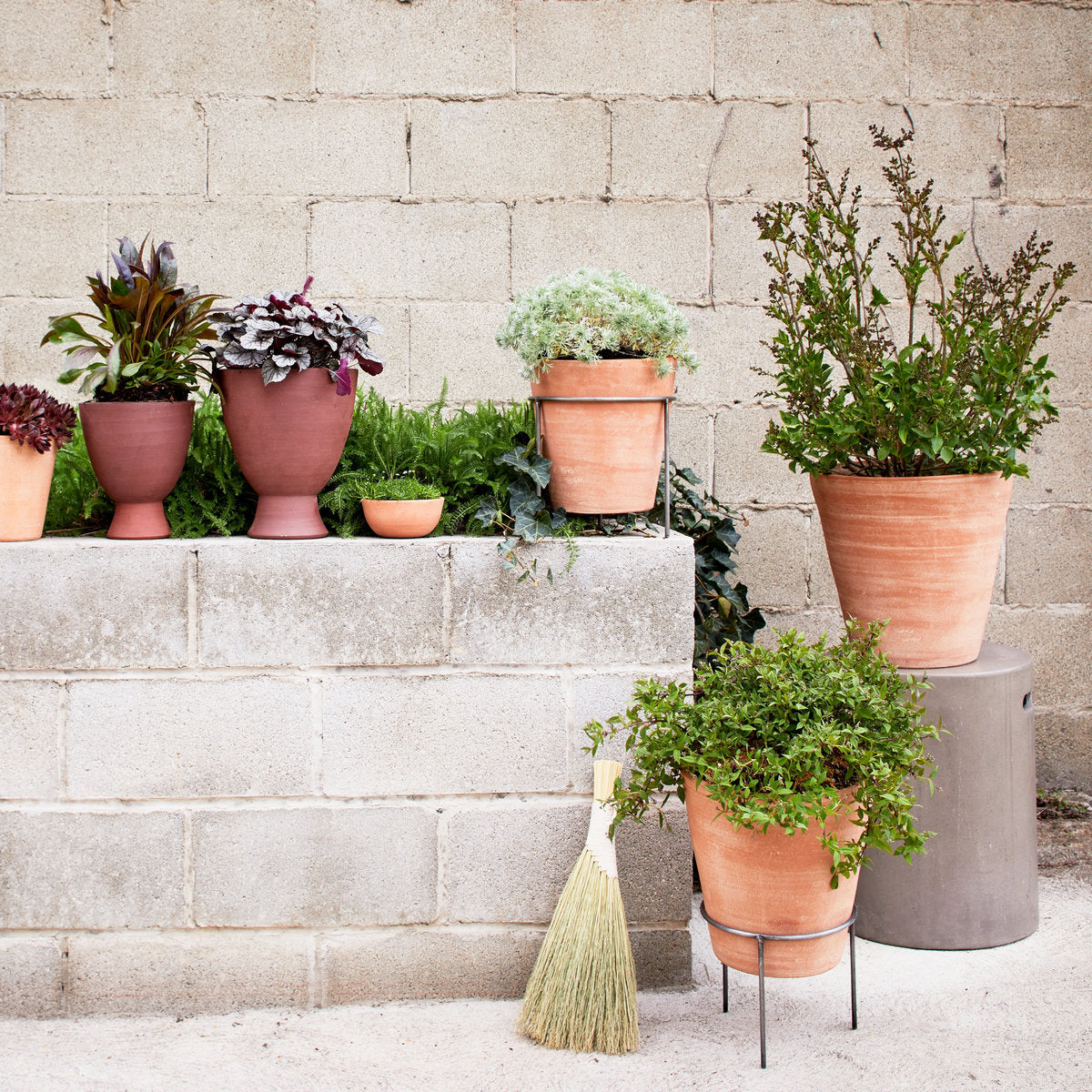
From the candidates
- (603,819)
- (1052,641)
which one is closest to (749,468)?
(1052,641)

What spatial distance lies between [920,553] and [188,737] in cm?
146

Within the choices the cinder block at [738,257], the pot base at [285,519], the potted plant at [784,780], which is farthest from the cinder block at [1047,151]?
the pot base at [285,519]

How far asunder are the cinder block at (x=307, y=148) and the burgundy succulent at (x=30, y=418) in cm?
119

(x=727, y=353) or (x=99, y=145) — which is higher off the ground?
(x=99, y=145)

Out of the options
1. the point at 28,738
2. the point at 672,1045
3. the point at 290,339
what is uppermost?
the point at 290,339

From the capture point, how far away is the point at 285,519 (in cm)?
195

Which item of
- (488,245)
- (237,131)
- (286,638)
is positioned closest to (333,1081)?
(286,638)

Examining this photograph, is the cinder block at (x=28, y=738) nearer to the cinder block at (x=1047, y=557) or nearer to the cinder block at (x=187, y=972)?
the cinder block at (x=187, y=972)

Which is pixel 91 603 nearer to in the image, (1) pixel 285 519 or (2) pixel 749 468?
(1) pixel 285 519

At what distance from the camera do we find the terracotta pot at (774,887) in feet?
5.68

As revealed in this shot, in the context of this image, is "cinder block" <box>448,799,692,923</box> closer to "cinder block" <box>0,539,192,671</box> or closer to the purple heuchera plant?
"cinder block" <box>0,539,192,671</box>

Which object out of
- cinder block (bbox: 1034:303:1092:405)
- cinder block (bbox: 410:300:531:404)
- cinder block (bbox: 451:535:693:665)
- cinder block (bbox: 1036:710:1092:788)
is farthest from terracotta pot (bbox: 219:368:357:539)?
cinder block (bbox: 1036:710:1092:788)

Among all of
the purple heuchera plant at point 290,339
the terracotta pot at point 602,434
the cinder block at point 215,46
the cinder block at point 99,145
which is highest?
the cinder block at point 215,46

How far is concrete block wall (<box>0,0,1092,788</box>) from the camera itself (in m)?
2.86
